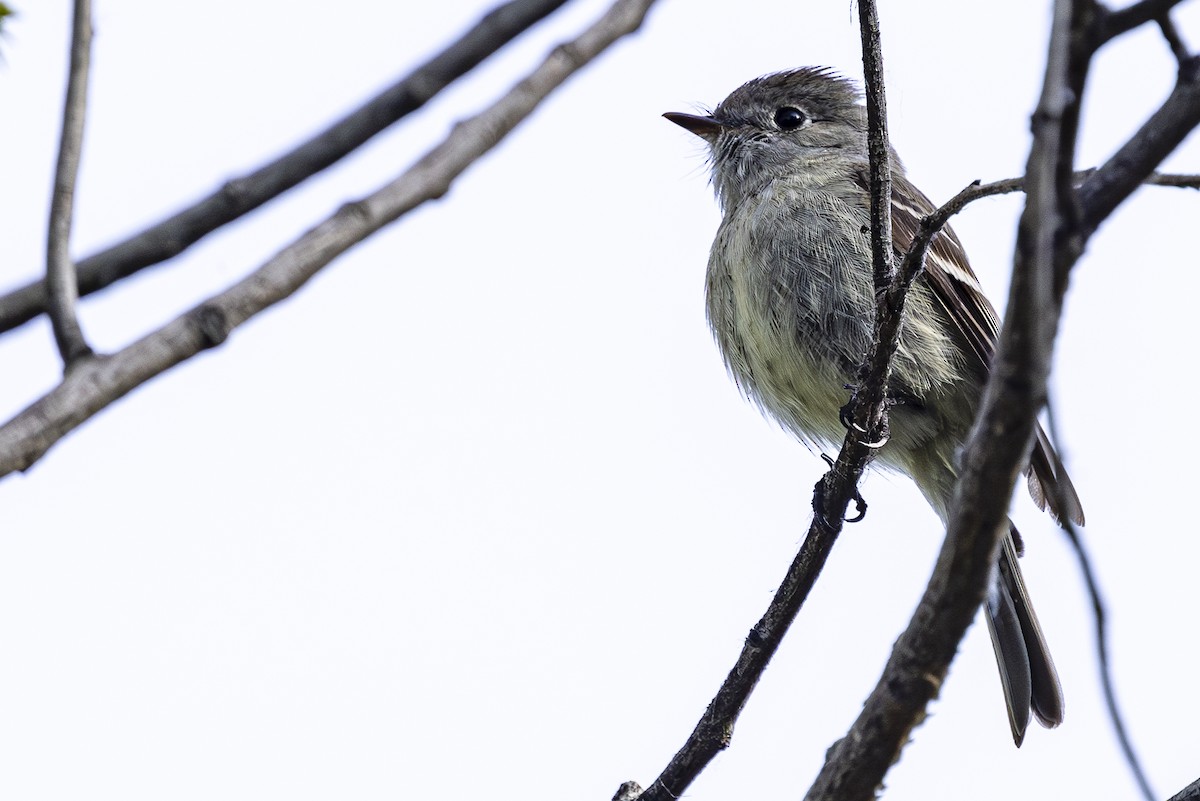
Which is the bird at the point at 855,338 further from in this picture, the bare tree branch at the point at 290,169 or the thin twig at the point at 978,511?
the bare tree branch at the point at 290,169

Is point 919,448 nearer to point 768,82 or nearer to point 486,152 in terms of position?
point 768,82

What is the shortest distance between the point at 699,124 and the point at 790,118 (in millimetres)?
482

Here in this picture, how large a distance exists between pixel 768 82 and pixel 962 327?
7.51 ft

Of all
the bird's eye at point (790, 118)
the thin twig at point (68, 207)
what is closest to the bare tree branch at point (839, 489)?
the thin twig at point (68, 207)

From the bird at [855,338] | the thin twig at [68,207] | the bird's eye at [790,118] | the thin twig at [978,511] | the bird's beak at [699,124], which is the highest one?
the bird's eye at [790,118]

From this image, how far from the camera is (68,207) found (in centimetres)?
192

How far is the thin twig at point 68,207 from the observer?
1826 mm

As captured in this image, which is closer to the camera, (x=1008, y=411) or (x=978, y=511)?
(x=1008, y=411)

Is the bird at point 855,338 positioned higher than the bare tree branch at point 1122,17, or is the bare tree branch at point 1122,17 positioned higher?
the bird at point 855,338

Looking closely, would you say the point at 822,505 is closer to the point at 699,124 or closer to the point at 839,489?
the point at 839,489

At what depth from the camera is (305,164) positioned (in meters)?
1.97

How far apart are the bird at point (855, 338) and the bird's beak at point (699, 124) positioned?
0.80 meters

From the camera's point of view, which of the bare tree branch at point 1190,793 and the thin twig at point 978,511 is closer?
the thin twig at point 978,511

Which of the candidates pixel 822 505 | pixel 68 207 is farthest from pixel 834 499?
pixel 68 207
